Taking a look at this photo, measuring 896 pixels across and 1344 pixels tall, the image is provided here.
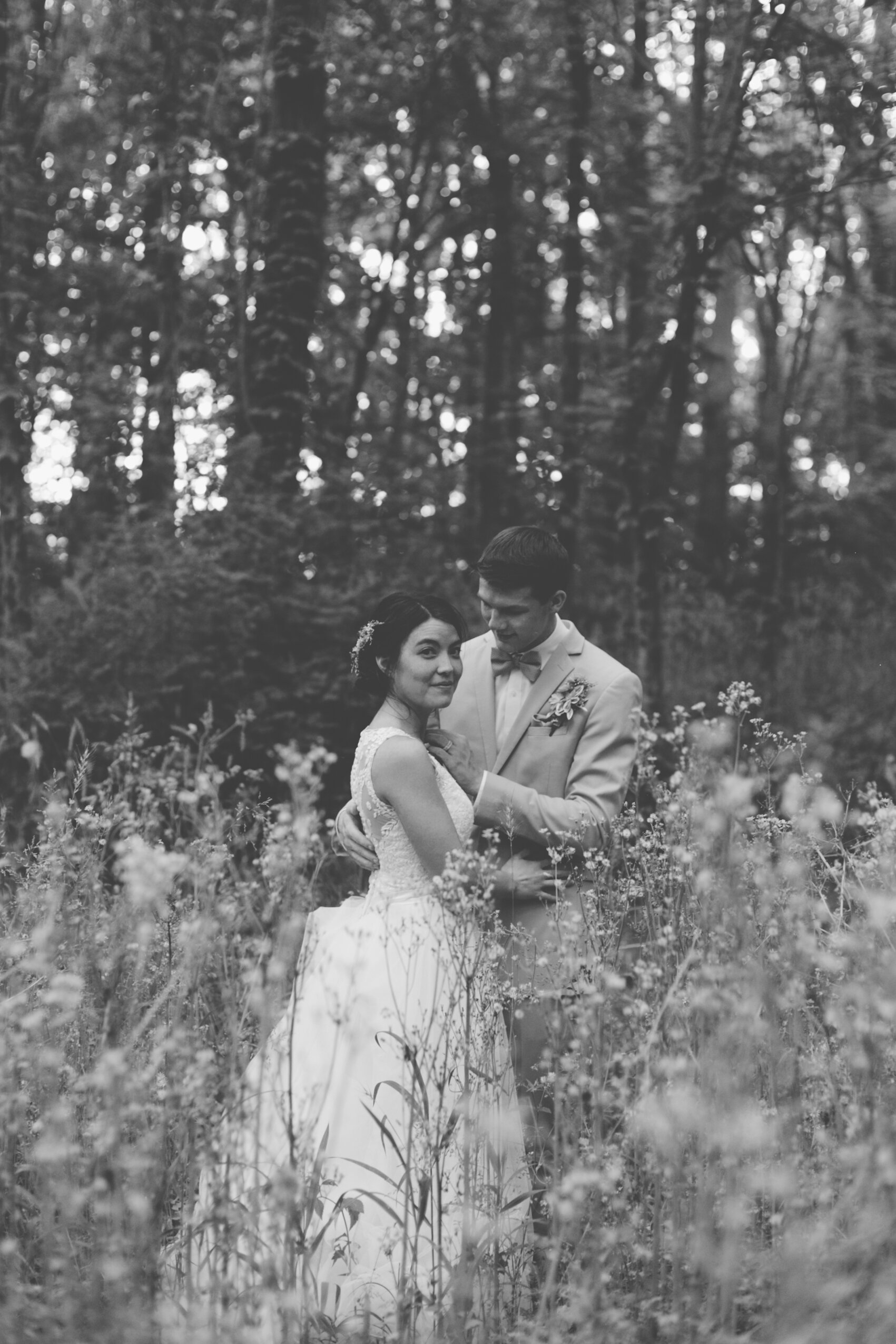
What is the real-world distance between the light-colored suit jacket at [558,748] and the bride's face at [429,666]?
0.34m

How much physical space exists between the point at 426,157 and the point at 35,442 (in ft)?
17.5

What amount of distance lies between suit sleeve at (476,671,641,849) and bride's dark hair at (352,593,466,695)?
48 centimetres

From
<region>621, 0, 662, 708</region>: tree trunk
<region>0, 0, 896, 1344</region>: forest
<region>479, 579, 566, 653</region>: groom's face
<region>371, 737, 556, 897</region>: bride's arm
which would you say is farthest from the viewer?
<region>621, 0, 662, 708</region>: tree trunk

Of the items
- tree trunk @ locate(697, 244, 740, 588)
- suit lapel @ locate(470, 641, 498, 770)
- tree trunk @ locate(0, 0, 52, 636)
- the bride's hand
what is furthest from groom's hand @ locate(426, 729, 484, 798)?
tree trunk @ locate(697, 244, 740, 588)

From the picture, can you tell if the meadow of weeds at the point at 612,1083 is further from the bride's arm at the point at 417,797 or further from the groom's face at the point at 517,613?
the groom's face at the point at 517,613

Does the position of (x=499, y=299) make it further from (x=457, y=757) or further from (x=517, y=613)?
(x=457, y=757)

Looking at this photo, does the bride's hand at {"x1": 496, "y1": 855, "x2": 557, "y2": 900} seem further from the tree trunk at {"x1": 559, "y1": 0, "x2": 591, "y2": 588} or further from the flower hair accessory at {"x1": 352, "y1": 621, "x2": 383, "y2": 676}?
the tree trunk at {"x1": 559, "y1": 0, "x2": 591, "y2": 588}

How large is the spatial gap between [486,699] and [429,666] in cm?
75

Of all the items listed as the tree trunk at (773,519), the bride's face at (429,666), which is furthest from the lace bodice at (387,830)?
the tree trunk at (773,519)

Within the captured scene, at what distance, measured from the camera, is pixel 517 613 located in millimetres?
4367

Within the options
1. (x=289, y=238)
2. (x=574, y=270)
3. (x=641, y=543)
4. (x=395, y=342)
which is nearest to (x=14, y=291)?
(x=289, y=238)

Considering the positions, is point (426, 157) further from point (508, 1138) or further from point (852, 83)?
point (508, 1138)

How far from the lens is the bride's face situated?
397 centimetres

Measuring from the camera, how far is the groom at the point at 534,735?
405cm
